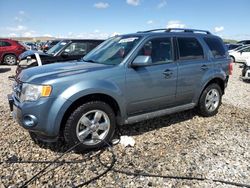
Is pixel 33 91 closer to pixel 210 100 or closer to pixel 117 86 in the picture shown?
pixel 117 86

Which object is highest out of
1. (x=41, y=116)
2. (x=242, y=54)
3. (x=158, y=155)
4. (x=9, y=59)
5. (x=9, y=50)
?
(x=9, y=50)

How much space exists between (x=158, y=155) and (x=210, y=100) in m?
2.37

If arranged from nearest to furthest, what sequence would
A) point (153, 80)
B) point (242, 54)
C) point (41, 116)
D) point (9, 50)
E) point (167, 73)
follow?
point (41, 116), point (153, 80), point (167, 73), point (9, 50), point (242, 54)

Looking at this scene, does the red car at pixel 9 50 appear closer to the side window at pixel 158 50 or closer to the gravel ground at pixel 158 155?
the gravel ground at pixel 158 155

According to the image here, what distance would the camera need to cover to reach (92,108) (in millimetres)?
4027

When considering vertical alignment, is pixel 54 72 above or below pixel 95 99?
above

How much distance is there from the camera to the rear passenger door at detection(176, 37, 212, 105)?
507cm

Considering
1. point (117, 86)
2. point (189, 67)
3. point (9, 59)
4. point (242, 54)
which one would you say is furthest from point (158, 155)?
point (242, 54)

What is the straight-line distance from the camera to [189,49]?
532 cm

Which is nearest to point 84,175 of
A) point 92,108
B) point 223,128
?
point 92,108

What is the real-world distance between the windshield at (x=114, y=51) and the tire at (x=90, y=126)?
87 cm

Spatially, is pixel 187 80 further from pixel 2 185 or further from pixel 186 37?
pixel 2 185

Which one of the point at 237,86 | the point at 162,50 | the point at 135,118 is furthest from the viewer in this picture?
the point at 237,86

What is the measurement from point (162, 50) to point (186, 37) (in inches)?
29.8
